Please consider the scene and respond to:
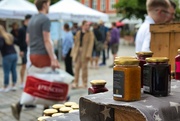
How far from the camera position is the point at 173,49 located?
2.67 m

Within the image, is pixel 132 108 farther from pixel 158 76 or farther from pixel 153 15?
pixel 153 15

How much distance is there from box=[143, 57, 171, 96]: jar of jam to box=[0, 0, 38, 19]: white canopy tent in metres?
10.4

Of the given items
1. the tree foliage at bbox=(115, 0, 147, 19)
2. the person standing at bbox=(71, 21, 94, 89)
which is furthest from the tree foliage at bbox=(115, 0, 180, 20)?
the person standing at bbox=(71, 21, 94, 89)

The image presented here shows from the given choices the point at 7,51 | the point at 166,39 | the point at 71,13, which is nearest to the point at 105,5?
the point at 71,13

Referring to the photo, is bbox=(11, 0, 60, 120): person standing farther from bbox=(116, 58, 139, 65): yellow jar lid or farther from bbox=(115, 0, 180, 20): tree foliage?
bbox=(115, 0, 180, 20): tree foliage

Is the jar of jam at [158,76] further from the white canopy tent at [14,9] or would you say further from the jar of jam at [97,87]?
the white canopy tent at [14,9]

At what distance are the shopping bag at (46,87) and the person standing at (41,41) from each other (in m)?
0.18

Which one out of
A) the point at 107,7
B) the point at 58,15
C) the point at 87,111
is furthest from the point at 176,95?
the point at 107,7

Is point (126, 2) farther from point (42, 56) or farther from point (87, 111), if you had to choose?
point (87, 111)

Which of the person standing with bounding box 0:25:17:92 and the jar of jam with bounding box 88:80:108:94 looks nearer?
the jar of jam with bounding box 88:80:108:94

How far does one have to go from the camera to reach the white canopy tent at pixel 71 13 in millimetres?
13125

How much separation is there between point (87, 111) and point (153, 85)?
364 mm

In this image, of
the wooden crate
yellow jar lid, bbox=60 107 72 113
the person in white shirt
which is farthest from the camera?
the person in white shirt

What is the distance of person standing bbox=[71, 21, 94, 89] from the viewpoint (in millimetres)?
8750
